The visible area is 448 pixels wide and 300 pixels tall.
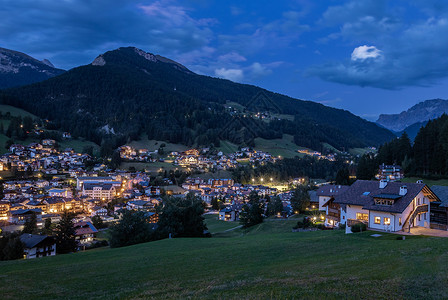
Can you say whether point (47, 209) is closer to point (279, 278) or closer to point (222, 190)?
point (222, 190)

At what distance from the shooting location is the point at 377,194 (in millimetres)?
28266

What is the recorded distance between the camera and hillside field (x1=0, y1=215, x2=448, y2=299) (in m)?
10.2

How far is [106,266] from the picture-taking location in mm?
18797

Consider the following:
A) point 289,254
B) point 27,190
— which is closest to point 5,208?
point 27,190

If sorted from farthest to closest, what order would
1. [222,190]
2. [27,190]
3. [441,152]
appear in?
[222,190], [27,190], [441,152]

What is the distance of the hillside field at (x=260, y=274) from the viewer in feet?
33.6

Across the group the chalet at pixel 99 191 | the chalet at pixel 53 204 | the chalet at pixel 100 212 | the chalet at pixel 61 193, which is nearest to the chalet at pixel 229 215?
the chalet at pixel 100 212

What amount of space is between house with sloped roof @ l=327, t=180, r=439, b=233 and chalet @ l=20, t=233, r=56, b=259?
40972mm

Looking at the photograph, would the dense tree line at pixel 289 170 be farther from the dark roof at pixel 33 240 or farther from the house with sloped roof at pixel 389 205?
the house with sloped roof at pixel 389 205

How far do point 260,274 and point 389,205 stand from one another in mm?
18242

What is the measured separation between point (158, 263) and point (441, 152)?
57563 mm

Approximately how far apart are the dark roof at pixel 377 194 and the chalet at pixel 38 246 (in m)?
40.9

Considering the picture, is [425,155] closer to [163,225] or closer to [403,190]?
[403,190]

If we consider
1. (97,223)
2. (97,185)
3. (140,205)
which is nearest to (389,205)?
(97,223)
